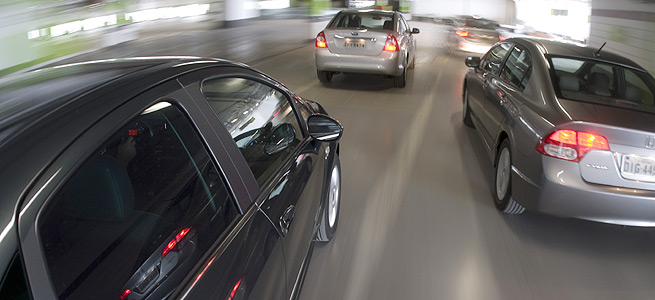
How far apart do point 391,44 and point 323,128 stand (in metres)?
6.99

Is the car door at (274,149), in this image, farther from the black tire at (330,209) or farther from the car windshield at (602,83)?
the car windshield at (602,83)

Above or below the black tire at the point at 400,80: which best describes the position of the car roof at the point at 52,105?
above

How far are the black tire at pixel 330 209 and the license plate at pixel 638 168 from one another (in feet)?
6.54

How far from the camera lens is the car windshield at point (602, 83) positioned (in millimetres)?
4316

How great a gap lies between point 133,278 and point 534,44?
485 centimetres

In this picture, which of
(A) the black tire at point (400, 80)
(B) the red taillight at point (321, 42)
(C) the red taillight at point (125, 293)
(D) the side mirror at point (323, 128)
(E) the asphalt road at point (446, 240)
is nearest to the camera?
(C) the red taillight at point (125, 293)

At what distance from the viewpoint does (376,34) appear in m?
9.73

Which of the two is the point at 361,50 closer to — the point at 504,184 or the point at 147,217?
the point at 504,184

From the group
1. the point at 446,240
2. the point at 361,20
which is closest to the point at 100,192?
the point at 446,240

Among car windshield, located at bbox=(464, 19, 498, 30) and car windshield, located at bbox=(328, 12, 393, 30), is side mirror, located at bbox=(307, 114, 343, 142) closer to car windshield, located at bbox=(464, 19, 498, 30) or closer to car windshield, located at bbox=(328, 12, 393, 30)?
car windshield, located at bbox=(328, 12, 393, 30)

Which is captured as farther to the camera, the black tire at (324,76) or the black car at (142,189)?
the black tire at (324,76)

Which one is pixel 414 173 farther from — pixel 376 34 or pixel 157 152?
pixel 376 34

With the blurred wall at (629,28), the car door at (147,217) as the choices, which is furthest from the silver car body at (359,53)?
the car door at (147,217)

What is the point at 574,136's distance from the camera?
3707 mm
